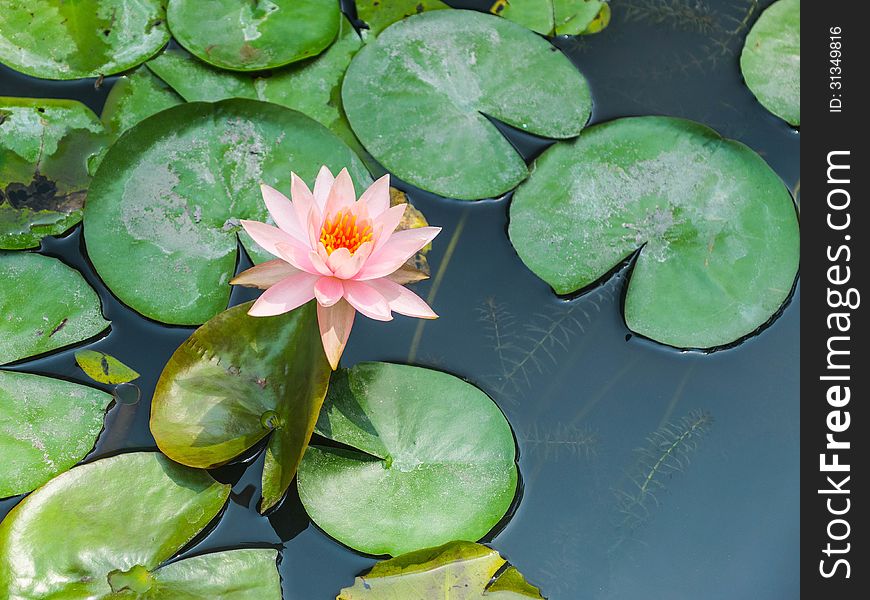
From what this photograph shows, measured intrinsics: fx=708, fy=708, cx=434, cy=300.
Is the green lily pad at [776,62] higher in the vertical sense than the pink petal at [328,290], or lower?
higher

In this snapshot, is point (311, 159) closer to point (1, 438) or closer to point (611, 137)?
point (611, 137)

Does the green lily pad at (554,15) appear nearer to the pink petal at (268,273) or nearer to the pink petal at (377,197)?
the pink petal at (377,197)

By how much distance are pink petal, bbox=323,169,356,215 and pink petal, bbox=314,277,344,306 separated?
21 centimetres

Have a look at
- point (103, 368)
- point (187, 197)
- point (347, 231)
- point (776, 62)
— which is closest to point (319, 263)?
point (347, 231)

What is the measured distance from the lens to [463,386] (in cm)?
250

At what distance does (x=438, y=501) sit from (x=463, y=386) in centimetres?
40

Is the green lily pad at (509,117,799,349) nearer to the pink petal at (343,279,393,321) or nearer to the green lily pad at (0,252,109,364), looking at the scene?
the pink petal at (343,279,393,321)

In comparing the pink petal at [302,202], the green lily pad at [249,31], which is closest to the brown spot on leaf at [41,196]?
the green lily pad at [249,31]

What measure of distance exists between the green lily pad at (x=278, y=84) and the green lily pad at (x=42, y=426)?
1191 mm

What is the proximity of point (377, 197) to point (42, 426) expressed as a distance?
4.33ft

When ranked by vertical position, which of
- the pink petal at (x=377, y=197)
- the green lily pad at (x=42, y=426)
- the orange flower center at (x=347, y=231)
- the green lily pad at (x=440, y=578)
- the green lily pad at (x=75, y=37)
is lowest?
the green lily pad at (x=440, y=578)

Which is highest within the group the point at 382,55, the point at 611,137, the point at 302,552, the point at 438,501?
the point at 382,55

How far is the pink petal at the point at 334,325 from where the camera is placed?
218 centimetres
